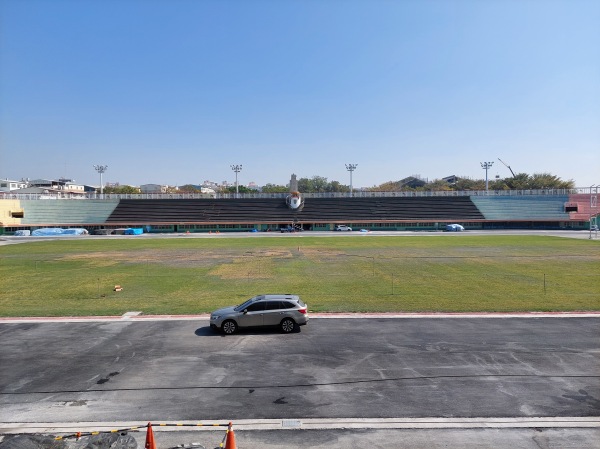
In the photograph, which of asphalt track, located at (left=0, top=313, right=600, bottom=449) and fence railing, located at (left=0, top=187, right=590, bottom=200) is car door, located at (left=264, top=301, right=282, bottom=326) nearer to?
asphalt track, located at (left=0, top=313, right=600, bottom=449)

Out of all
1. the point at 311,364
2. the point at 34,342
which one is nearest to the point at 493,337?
the point at 311,364

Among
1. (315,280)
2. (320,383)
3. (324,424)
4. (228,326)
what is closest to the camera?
(324,424)

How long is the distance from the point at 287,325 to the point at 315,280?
12.3m

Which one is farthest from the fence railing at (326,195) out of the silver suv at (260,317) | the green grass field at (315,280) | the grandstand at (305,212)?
the silver suv at (260,317)

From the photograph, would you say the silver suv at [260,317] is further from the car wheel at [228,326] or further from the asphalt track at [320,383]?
the asphalt track at [320,383]

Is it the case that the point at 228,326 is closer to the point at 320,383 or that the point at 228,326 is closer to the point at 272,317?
the point at 272,317

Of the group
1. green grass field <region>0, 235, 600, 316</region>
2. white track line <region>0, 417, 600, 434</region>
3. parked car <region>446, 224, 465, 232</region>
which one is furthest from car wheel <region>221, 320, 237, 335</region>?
parked car <region>446, 224, 465, 232</region>

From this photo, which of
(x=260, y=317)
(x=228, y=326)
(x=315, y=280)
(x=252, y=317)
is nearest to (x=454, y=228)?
(x=315, y=280)

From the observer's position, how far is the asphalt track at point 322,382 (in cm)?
1032

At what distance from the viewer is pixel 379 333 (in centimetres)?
1789

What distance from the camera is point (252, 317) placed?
18.2 metres

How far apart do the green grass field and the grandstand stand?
45542 mm

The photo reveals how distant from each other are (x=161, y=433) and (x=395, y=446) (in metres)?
5.39

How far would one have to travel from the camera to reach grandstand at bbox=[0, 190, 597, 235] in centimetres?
9181
